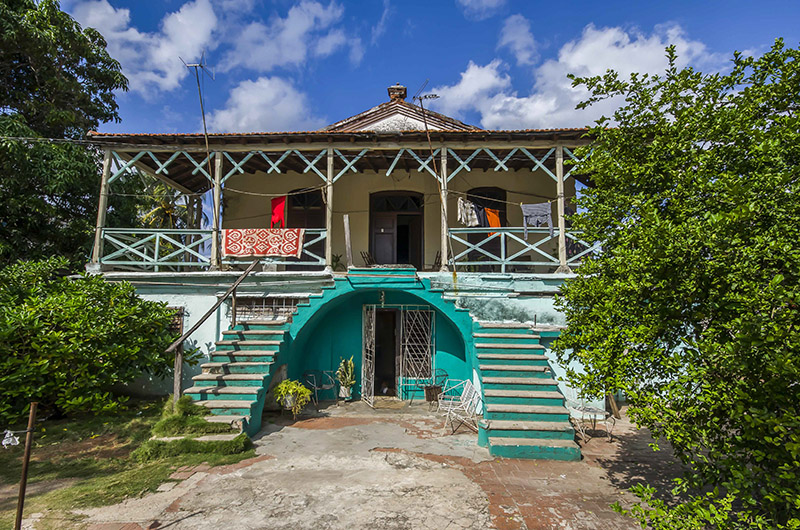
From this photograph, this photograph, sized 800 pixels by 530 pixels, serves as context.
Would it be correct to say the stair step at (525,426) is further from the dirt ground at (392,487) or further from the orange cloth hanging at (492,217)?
the orange cloth hanging at (492,217)

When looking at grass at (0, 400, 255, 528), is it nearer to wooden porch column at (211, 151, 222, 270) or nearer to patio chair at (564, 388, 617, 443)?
wooden porch column at (211, 151, 222, 270)

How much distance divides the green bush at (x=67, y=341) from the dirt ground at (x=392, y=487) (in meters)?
2.88

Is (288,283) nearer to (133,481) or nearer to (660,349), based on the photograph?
(133,481)

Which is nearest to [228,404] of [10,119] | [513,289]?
[513,289]

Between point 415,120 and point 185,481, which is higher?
point 415,120

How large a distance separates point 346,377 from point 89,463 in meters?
4.94

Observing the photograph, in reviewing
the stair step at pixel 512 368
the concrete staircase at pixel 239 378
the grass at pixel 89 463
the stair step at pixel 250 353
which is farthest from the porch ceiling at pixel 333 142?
the grass at pixel 89 463

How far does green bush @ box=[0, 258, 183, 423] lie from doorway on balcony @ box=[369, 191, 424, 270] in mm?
5874

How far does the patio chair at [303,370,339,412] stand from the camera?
32.4ft

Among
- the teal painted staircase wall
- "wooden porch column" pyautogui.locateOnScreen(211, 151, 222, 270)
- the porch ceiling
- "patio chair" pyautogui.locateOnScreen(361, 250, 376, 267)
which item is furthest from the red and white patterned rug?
"patio chair" pyautogui.locateOnScreen(361, 250, 376, 267)

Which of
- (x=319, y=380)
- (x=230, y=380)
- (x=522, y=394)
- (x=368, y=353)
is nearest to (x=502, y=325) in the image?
(x=522, y=394)

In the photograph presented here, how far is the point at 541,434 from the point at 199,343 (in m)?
7.16

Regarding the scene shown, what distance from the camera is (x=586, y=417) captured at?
8.41 meters

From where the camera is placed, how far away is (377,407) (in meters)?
9.42
